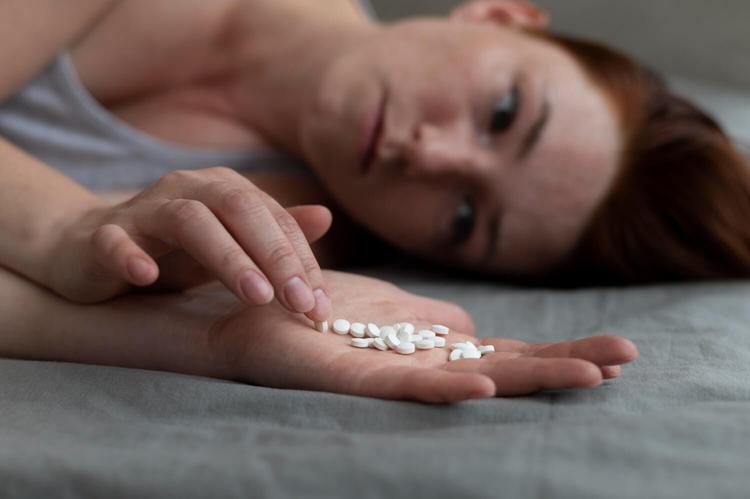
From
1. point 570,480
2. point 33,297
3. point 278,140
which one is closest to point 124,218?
point 33,297

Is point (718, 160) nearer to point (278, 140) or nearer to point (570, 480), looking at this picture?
point (278, 140)

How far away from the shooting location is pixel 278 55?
5.41 feet

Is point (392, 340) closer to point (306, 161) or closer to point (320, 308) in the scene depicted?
point (320, 308)

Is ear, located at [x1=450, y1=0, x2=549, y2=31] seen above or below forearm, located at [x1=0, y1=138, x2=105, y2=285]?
above

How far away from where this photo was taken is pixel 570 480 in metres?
0.58

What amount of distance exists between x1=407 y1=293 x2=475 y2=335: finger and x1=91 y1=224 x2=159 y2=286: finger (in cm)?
33

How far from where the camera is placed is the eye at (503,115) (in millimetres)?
1384

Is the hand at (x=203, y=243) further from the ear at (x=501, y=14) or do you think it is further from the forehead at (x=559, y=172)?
the ear at (x=501, y=14)

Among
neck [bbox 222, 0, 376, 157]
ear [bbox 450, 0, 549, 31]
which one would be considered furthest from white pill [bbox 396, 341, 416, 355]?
ear [bbox 450, 0, 549, 31]

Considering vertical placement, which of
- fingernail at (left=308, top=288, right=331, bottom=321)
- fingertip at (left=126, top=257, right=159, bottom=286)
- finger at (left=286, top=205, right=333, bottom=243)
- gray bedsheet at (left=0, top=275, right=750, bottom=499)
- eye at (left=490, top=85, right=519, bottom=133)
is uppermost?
eye at (left=490, top=85, right=519, bottom=133)

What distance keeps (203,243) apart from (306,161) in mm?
901

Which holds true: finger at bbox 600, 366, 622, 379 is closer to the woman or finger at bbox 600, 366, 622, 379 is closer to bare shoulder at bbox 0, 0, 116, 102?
the woman

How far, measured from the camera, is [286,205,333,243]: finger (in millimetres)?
849

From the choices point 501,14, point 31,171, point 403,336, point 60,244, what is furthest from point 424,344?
point 501,14
